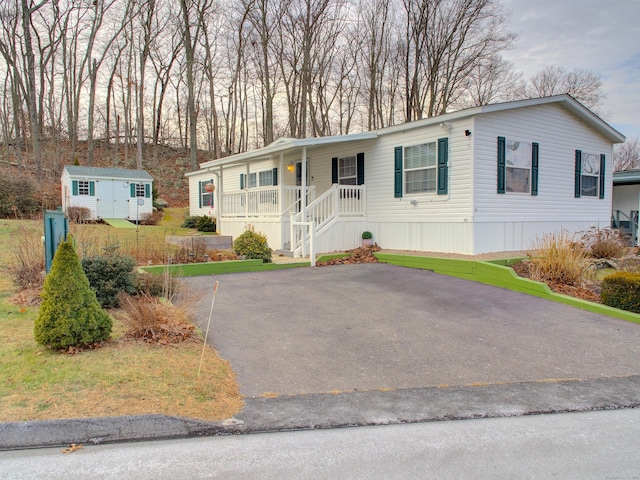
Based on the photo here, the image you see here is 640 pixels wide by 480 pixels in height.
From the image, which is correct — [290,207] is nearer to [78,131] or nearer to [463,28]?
[463,28]

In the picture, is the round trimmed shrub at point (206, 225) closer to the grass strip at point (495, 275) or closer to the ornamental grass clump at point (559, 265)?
the grass strip at point (495, 275)

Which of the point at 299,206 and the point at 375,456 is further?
the point at 299,206

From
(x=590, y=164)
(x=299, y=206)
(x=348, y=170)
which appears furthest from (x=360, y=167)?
(x=590, y=164)

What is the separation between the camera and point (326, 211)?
1262 centimetres

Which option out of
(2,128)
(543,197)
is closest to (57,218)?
(543,197)

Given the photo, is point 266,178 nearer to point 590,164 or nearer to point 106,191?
point 106,191

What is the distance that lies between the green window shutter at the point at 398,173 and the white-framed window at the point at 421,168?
137 millimetres

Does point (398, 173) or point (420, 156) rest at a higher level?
point (420, 156)

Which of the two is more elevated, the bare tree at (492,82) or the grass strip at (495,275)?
the bare tree at (492,82)

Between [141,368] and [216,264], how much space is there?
20.2 ft

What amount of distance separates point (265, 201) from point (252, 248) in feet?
10.7

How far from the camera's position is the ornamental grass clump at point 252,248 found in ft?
36.2

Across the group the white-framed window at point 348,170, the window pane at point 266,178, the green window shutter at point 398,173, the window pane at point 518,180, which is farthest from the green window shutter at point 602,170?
the window pane at point 266,178

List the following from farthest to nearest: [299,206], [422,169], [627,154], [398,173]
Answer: [627,154], [299,206], [398,173], [422,169]
